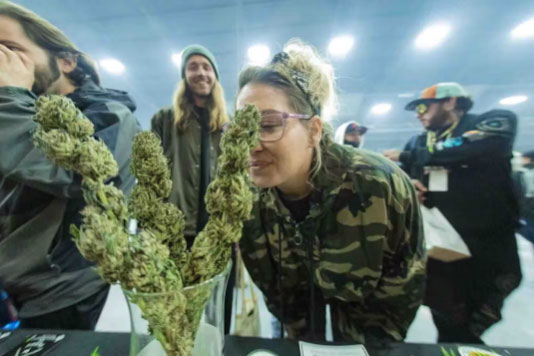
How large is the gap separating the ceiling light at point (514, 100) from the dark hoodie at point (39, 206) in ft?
7.56

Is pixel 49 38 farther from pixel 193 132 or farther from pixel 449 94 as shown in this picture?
pixel 449 94

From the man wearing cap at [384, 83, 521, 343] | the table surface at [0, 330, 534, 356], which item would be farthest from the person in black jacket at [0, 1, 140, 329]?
the man wearing cap at [384, 83, 521, 343]

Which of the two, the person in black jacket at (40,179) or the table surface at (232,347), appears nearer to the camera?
the table surface at (232,347)

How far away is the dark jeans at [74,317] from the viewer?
66 cm

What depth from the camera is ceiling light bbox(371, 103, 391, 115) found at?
296 centimetres

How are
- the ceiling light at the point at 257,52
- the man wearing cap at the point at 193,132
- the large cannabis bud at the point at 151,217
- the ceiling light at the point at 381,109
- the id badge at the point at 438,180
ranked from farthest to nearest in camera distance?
the ceiling light at the point at 381,109
the ceiling light at the point at 257,52
the id badge at the point at 438,180
the man wearing cap at the point at 193,132
the large cannabis bud at the point at 151,217

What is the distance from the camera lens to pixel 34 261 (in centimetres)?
64

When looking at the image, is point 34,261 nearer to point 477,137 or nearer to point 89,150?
point 89,150

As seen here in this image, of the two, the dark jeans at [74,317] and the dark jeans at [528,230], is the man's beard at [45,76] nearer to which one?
the dark jeans at [74,317]

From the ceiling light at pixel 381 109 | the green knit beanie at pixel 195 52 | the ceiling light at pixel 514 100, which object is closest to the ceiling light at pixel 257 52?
the green knit beanie at pixel 195 52

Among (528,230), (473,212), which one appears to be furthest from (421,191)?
(528,230)

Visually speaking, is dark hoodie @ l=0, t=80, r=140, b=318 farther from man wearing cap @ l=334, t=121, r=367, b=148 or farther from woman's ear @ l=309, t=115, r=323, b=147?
man wearing cap @ l=334, t=121, r=367, b=148

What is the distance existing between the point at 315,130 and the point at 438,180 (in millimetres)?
858

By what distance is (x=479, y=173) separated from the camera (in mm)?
1076
